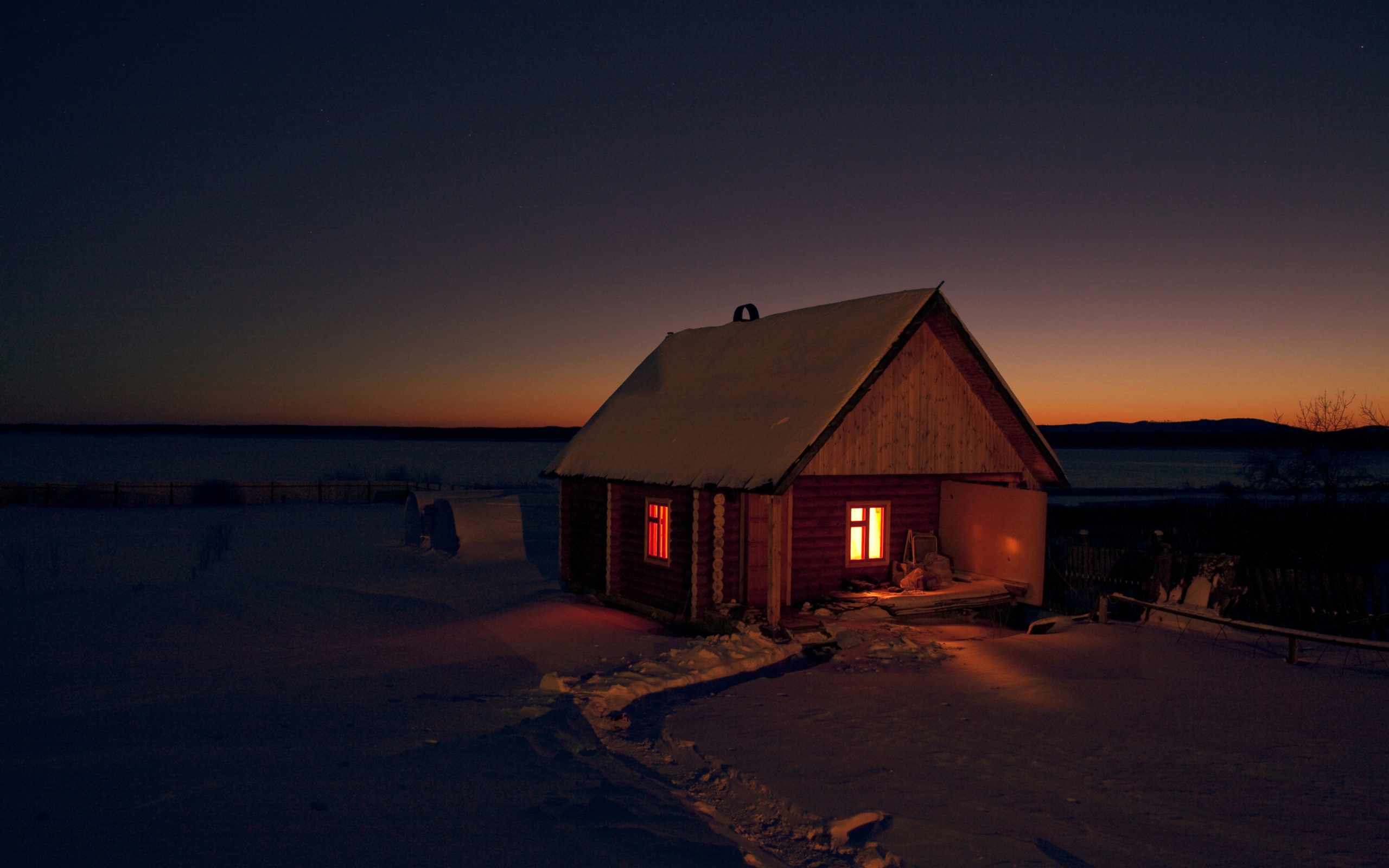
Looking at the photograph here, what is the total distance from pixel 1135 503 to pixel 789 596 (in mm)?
35271

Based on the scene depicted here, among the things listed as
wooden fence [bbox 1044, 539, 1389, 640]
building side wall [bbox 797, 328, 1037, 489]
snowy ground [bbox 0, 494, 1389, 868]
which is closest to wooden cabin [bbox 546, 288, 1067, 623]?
building side wall [bbox 797, 328, 1037, 489]

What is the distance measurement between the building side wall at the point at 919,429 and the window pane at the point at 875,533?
236 centimetres

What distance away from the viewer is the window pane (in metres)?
17.8

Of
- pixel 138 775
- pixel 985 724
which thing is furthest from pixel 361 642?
pixel 985 724

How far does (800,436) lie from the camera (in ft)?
44.3

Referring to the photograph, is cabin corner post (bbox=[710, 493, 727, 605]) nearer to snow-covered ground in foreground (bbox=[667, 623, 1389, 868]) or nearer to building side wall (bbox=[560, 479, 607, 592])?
snow-covered ground in foreground (bbox=[667, 623, 1389, 868])

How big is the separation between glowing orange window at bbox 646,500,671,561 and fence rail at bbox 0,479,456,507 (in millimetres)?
28959

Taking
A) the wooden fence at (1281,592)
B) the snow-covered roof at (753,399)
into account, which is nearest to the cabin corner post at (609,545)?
the snow-covered roof at (753,399)

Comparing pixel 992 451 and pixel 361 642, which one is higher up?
pixel 992 451

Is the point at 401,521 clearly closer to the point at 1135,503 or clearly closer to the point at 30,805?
the point at 30,805

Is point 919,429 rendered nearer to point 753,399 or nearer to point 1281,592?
point 753,399

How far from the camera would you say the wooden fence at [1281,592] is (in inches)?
578

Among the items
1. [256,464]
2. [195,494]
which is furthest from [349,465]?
[195,494]

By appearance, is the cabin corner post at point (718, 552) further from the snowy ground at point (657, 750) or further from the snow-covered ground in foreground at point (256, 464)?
the snow-covered ground in foreground at point (256, 464)
